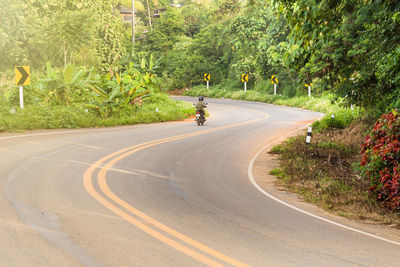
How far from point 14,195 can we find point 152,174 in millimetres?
3565

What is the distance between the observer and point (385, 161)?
836 cm

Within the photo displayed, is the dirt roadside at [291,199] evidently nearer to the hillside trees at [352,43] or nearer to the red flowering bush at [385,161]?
the red flowering bush at [385,161]

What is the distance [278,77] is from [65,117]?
31439mm

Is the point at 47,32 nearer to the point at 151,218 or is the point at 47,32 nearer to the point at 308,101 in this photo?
the point at 308,101

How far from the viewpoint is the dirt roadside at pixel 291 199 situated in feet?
23.7

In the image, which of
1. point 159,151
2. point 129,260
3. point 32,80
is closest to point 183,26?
point 32,80

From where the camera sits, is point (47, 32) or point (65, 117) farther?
point (47, 32)

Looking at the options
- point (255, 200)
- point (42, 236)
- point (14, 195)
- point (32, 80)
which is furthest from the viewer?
point (32, 80)

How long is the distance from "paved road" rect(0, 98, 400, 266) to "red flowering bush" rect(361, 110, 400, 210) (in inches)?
66.0

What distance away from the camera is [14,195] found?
8.35 meters

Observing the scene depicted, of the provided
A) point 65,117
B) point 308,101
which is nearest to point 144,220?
point 65,117

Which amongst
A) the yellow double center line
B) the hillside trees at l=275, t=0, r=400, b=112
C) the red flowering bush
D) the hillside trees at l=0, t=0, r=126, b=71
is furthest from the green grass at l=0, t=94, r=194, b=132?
the red flowering bush

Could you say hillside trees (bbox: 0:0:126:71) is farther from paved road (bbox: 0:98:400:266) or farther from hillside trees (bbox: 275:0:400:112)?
hillside trees (bbox: 275:0:400:112)

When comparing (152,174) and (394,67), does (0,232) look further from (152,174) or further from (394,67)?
(394,67)
